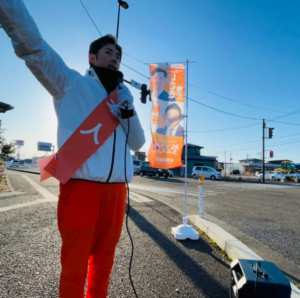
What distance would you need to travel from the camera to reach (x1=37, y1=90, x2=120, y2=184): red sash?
115 cm

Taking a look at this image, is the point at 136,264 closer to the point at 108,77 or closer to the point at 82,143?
the point at 82,143

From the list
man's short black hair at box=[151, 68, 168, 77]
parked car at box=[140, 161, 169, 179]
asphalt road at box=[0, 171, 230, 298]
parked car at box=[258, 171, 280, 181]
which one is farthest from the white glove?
parked car at box=[258, 171, 280, 181]

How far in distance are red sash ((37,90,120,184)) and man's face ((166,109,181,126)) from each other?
105 inches

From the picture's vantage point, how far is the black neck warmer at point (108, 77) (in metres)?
1.37

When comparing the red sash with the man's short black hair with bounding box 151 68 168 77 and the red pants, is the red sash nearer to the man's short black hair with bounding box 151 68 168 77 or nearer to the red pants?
the red pants

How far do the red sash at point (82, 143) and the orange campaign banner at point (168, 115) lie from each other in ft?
8.66

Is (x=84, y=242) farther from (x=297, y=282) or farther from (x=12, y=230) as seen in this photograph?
(x=12, y=230)

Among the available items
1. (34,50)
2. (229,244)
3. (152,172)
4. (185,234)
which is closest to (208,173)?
(152,172)

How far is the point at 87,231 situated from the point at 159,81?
3.41 m

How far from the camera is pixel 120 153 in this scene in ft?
4.29

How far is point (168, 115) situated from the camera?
392 centimetres

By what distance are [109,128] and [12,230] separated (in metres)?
3.42

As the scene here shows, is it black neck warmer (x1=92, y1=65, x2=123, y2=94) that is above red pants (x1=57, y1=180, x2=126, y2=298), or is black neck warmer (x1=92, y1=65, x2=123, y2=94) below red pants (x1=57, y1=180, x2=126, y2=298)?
above

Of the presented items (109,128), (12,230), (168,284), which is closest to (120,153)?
(109,128)
